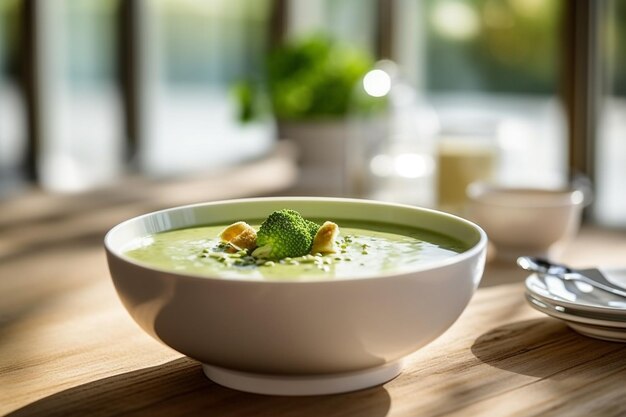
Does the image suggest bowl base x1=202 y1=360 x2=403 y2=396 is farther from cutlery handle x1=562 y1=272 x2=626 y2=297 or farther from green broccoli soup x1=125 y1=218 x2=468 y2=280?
cutlery handle x1=562 y1=272 x2=626 y2=297

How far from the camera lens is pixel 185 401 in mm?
757

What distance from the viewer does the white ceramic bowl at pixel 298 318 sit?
67 cm

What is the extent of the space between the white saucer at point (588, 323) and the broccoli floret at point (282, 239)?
304 millimetres

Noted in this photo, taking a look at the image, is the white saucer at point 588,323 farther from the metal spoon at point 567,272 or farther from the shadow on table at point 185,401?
the shadow on table at point 185,401

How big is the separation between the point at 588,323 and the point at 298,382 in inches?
13.5

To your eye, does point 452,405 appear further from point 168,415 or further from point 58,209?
→ point 58,209

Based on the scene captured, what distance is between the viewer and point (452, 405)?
2.47 ft

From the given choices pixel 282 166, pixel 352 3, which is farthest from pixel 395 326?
pixel 352 3

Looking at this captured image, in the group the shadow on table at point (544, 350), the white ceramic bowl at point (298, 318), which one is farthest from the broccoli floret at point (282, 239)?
the shadow on table at point (544, 350)

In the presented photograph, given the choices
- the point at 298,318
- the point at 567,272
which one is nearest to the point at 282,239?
the point at 298,318

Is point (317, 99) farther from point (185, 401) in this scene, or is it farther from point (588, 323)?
point (185, 401)

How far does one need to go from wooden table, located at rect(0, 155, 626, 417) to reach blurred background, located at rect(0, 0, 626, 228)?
2.09ft

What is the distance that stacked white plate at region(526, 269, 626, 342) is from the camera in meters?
0.89

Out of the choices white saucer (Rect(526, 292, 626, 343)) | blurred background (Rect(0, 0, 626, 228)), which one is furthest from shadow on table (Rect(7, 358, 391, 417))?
blurred background (Rect(0, 0, 626, 228))
